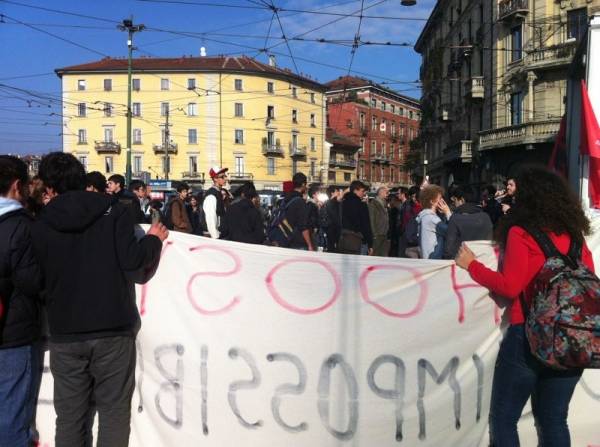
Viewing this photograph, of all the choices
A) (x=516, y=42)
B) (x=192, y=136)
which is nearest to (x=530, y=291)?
(x=516, y=42)

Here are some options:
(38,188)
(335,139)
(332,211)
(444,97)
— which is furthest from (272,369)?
(335,139)


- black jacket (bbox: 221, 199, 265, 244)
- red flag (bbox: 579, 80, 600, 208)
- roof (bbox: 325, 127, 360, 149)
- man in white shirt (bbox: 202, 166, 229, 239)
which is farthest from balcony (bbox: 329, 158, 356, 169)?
red flag (bbox: 579, 80, 600, 208)

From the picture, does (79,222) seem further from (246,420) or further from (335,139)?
(335,139)

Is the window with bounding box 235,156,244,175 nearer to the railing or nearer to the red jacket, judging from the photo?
the railing

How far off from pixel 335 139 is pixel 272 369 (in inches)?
2934

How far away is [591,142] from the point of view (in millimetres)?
4484

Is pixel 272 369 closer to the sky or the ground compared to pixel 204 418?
closer to the sky

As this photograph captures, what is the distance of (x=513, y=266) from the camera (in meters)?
2.77

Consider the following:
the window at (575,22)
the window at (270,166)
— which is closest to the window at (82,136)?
the window at (270,166)

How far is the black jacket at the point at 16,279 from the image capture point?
8.81 feet

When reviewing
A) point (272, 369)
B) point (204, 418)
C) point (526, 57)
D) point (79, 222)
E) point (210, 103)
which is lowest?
point (204, 418)

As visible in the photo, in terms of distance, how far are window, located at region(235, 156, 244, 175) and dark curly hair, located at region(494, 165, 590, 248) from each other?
62979 millimetres

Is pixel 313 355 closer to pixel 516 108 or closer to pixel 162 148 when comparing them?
pixel 516 108

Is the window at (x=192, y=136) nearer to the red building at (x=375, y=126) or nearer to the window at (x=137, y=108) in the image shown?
Result: the window at (x=137, y=108)
